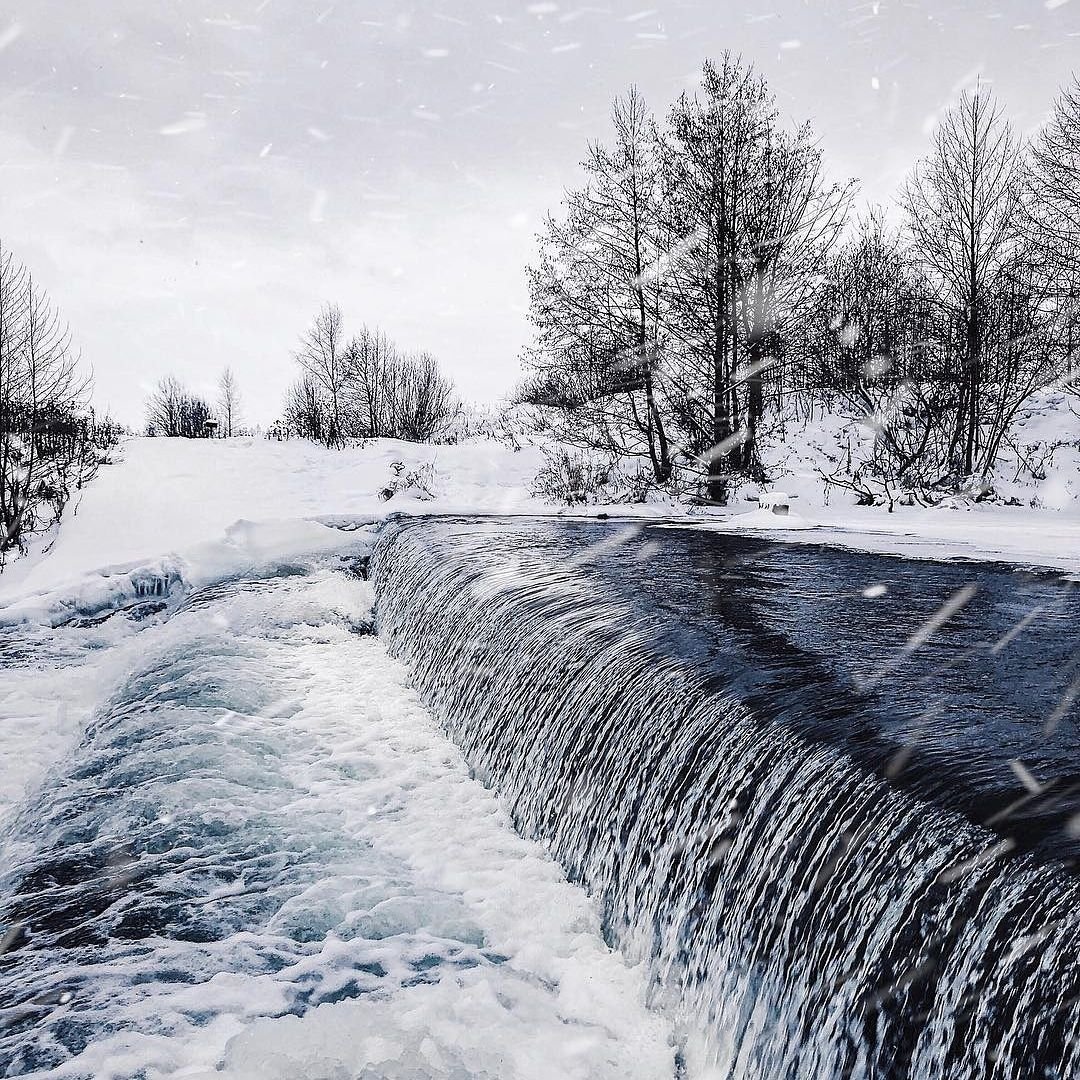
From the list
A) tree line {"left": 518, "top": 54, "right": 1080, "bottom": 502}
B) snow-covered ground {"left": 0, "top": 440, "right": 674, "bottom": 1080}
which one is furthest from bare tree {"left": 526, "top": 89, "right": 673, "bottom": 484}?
snow-covered ground {"left": 0, "top": 440, "right": 674, "bottom": 1080}

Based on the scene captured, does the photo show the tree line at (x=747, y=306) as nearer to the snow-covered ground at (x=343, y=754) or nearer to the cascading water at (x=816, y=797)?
the snow-covered ground at (x=343, y=754)

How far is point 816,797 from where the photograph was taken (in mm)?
2002

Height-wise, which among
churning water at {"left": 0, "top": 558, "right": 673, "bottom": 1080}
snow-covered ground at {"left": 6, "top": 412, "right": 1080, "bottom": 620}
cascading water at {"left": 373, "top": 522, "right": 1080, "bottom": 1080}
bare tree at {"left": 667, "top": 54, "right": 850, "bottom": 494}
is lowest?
churning water at {"left": 0, "top": 558, "right": 673, "bottom": 1080}

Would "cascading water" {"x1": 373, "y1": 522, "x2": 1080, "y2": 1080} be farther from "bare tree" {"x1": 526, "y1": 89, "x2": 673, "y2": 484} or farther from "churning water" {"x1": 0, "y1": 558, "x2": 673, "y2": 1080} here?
"bare tree" {"x1": 526, "y1": 89, "x2": 673, "y2": 484}

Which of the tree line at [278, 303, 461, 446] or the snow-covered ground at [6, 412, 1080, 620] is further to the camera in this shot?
the tree line at [278, 303, 461, 446]

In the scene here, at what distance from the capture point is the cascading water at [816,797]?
4.79 feet

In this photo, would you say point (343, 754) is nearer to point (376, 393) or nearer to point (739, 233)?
point (739, 233)

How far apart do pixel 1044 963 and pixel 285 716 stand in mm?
4203

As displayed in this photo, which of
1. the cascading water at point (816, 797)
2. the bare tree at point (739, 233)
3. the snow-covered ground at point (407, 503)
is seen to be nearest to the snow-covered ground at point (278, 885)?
the cascading water at point (816, 797)

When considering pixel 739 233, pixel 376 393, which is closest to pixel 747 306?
pixel 739 233

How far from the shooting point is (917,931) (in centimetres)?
155

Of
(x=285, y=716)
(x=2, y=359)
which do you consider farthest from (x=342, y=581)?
(x=2, y=359)

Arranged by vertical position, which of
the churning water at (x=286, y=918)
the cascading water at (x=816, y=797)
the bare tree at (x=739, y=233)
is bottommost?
the churning water at (x=286, y=918)

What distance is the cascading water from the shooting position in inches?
57.5
